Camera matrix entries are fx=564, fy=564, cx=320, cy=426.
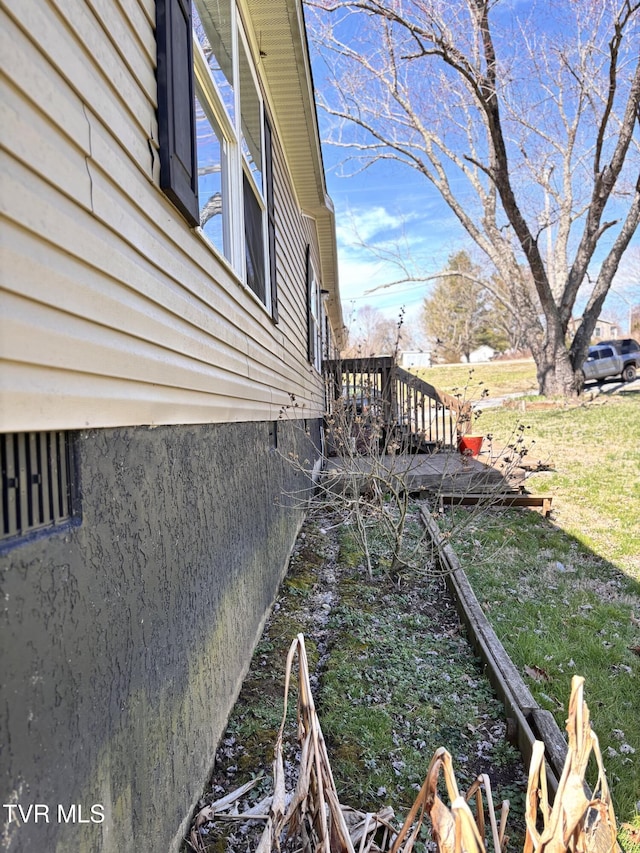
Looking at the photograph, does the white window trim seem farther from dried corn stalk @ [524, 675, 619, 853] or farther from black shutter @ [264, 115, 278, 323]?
dried corn stalk @ [524, 675, 619, 853]

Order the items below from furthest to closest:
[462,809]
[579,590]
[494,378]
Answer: [494,378] → [579,590] → [462,809]

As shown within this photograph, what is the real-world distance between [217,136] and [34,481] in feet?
9.69

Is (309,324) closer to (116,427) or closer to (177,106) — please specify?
(177,106)

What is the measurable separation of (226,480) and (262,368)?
1.60 metres

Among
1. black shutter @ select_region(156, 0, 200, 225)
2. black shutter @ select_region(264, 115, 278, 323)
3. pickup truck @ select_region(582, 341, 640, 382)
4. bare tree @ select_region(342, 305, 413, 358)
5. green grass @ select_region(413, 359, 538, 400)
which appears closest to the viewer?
black shutter @ select_region(156, 0, 200, 225)

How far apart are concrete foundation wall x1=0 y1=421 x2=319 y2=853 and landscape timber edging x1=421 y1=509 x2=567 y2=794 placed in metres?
1.42

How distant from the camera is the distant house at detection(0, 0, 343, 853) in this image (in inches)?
44.5

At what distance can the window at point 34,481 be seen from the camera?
3.64 ft

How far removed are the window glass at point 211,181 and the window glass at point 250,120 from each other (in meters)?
0.73

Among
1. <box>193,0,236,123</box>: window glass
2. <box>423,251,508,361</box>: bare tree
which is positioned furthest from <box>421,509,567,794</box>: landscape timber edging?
<box>423,251,508,361</box>: bare tree

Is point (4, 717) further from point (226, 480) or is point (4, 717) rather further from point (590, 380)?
point (590, 380)

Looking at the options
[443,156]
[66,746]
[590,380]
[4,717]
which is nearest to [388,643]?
[66,746]

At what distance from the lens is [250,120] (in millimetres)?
4477

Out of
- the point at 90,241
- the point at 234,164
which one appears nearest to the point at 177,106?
the point at 90,241
